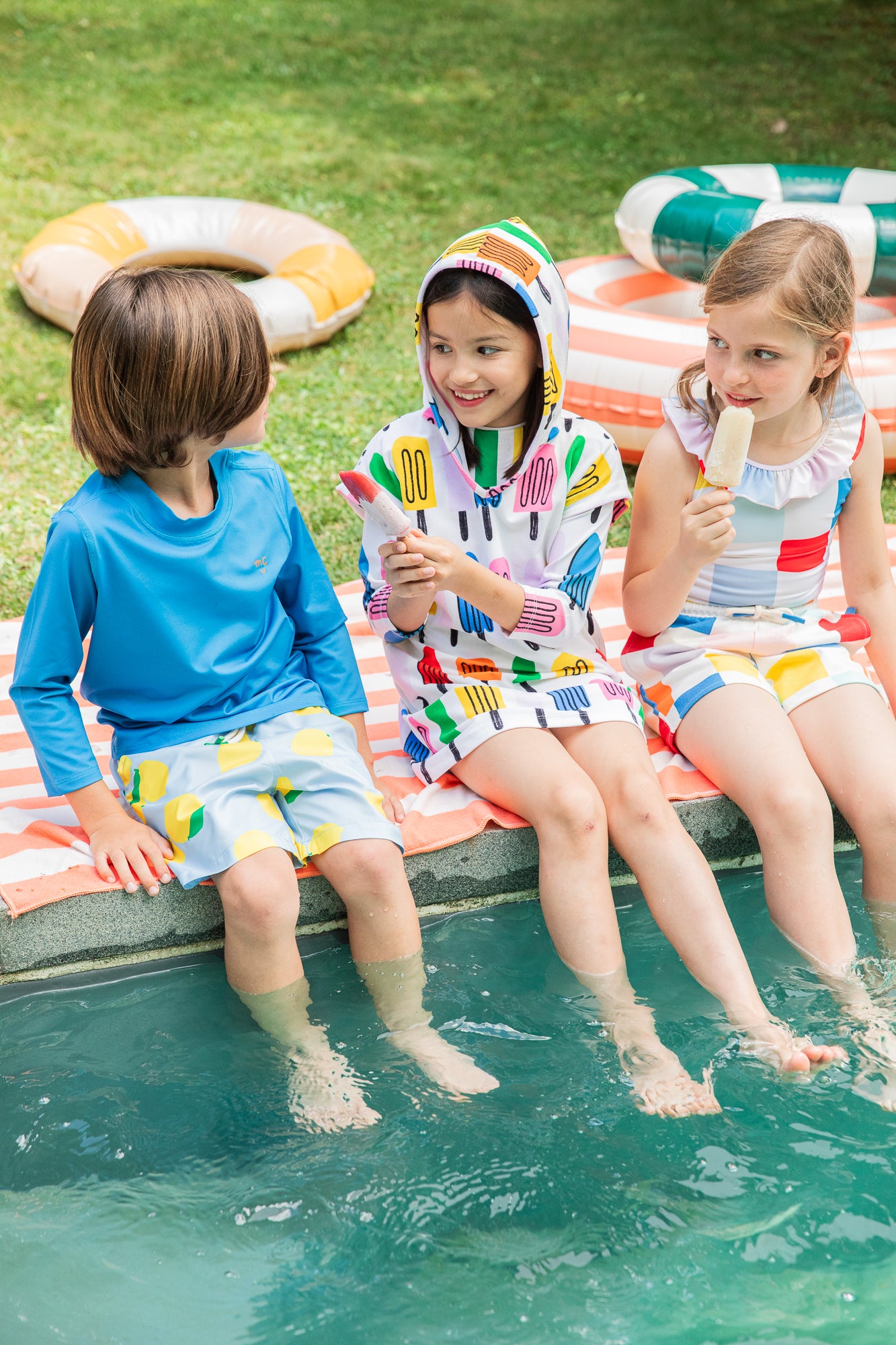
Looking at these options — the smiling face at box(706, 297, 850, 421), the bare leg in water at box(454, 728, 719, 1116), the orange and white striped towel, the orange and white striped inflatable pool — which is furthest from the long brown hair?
the orange and white striped inflatable pool

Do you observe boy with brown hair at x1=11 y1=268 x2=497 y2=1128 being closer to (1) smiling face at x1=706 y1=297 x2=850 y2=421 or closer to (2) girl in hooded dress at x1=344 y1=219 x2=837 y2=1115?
(2) girl in hooded dress at x1=344 y1=219 x2=837 y2=1115

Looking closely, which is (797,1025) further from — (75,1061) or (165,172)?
(165,172)

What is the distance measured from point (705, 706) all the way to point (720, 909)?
58cm

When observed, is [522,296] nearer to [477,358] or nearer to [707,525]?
[477,358]

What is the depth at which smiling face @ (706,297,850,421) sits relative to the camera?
2.89 metres

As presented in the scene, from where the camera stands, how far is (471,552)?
3.10m

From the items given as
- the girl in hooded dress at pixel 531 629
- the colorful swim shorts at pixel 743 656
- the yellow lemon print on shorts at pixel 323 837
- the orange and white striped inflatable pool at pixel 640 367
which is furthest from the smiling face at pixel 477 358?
the orange and white striped inflatable pool at pixel 640 367

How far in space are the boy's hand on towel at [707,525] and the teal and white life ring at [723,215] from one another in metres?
2.97

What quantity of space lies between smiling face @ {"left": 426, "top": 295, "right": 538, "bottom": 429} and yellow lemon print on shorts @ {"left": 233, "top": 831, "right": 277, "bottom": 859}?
108cm

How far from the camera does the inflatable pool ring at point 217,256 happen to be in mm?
6637

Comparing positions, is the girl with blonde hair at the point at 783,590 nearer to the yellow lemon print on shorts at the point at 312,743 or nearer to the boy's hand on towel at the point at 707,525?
the boy's hand on towel at the point at 707,525

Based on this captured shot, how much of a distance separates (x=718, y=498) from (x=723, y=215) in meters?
3.59

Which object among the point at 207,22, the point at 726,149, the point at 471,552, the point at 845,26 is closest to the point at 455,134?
the point at 726,149

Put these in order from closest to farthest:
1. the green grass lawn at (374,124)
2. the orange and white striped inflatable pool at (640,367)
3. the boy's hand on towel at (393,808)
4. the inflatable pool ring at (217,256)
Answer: the boy's hand on towel at (393,808)
the orange and white striped inflatable pool at (640,367)
the green grass lawn at (374,124)
the inflatable pool ring at (217,256)
